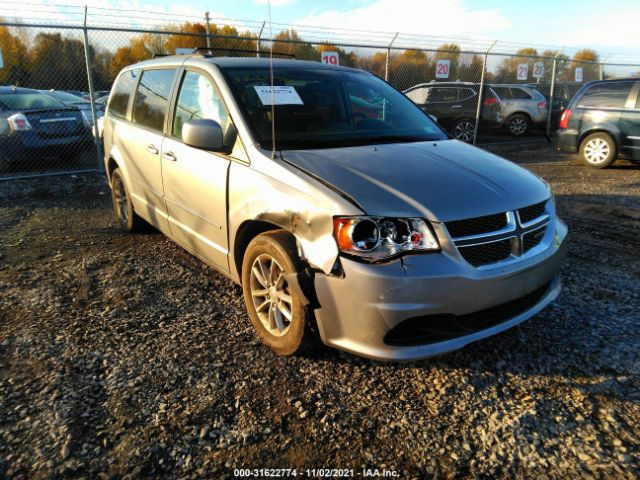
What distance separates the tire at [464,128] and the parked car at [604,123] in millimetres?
2976

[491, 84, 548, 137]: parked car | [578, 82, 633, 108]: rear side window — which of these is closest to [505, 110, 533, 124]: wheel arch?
[491, 84, 548, 137]: parked car

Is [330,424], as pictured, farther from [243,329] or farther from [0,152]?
[0,152]

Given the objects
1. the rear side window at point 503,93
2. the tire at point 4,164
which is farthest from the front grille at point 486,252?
the rear side window at point 503,93

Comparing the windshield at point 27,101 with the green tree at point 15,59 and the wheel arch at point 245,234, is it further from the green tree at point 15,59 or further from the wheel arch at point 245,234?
the wheel arch at point 245,234

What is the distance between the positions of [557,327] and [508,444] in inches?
51.8

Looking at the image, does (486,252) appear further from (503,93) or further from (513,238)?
(503,93)

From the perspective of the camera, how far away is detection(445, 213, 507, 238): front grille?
2.43 m

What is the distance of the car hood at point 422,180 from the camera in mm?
2461

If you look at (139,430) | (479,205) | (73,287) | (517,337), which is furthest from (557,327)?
(73,287)

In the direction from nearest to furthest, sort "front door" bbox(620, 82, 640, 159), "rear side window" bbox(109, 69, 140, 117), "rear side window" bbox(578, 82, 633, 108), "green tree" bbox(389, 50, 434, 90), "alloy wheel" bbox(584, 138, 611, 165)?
"rear side window" bbox(109, 69, 140, 117) → "front door" bbox(620, 82, 640, 159) → "rear side window" bbox(578, 82, 633, 108) → "alloy wheel" bbox(584, 138, 611, 165) → "green tree" bbox(389, 50, 434, 90)

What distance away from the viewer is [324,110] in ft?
11.7

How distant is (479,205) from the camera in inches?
100.0

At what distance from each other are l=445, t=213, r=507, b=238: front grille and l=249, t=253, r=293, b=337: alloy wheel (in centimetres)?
95

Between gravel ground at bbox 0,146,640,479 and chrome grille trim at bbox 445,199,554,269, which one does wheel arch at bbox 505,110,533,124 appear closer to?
gravel ground at bbox 0,146,640,479
